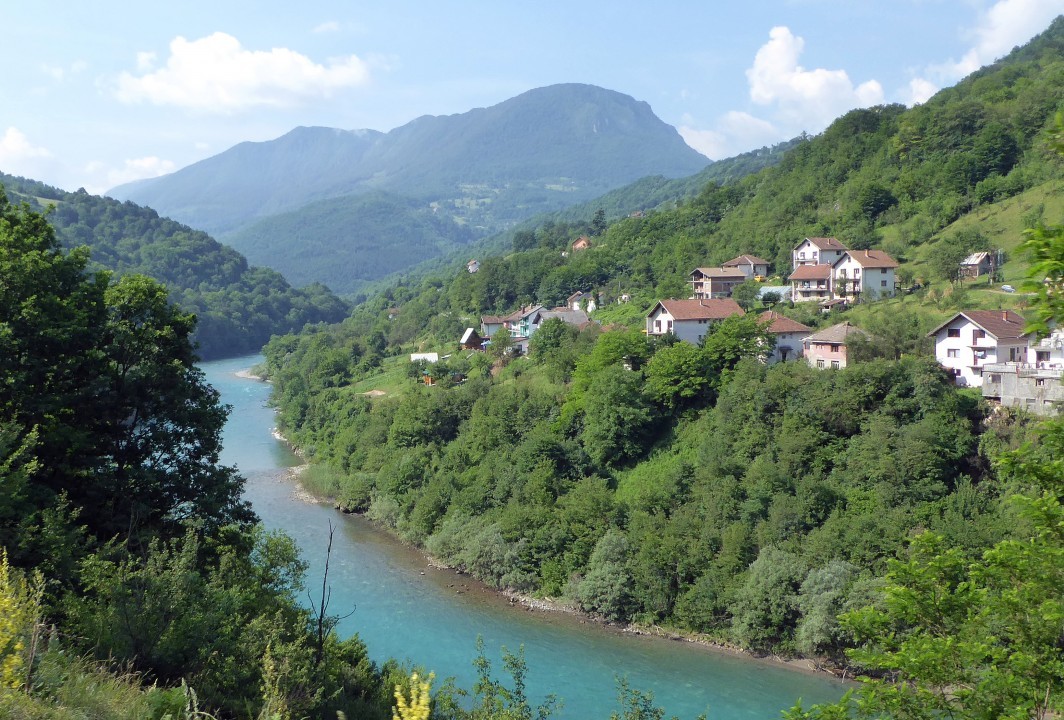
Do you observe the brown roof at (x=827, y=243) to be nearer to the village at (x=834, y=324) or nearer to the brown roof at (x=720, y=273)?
the village at (x=834, y=324)

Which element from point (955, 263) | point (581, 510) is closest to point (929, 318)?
point (955, 263)

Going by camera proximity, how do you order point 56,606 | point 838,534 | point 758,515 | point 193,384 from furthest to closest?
point 758,515
point 838,534
point 193,384
point 56,606

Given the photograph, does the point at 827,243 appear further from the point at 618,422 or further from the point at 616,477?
the point at 616,477

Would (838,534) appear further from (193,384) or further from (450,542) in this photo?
(193,384)

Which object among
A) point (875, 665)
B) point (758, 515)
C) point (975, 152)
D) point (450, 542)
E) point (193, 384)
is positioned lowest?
point (450, 542)

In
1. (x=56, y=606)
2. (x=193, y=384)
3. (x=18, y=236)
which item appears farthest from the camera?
(x=193, y=384)

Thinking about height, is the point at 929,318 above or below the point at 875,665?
above

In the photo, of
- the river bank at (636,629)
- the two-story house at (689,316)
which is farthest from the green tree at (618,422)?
the river bank at (636,629)

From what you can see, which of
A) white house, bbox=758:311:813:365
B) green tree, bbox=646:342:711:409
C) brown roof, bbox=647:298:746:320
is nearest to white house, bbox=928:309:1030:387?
white house, bbox=758:311:813:365
